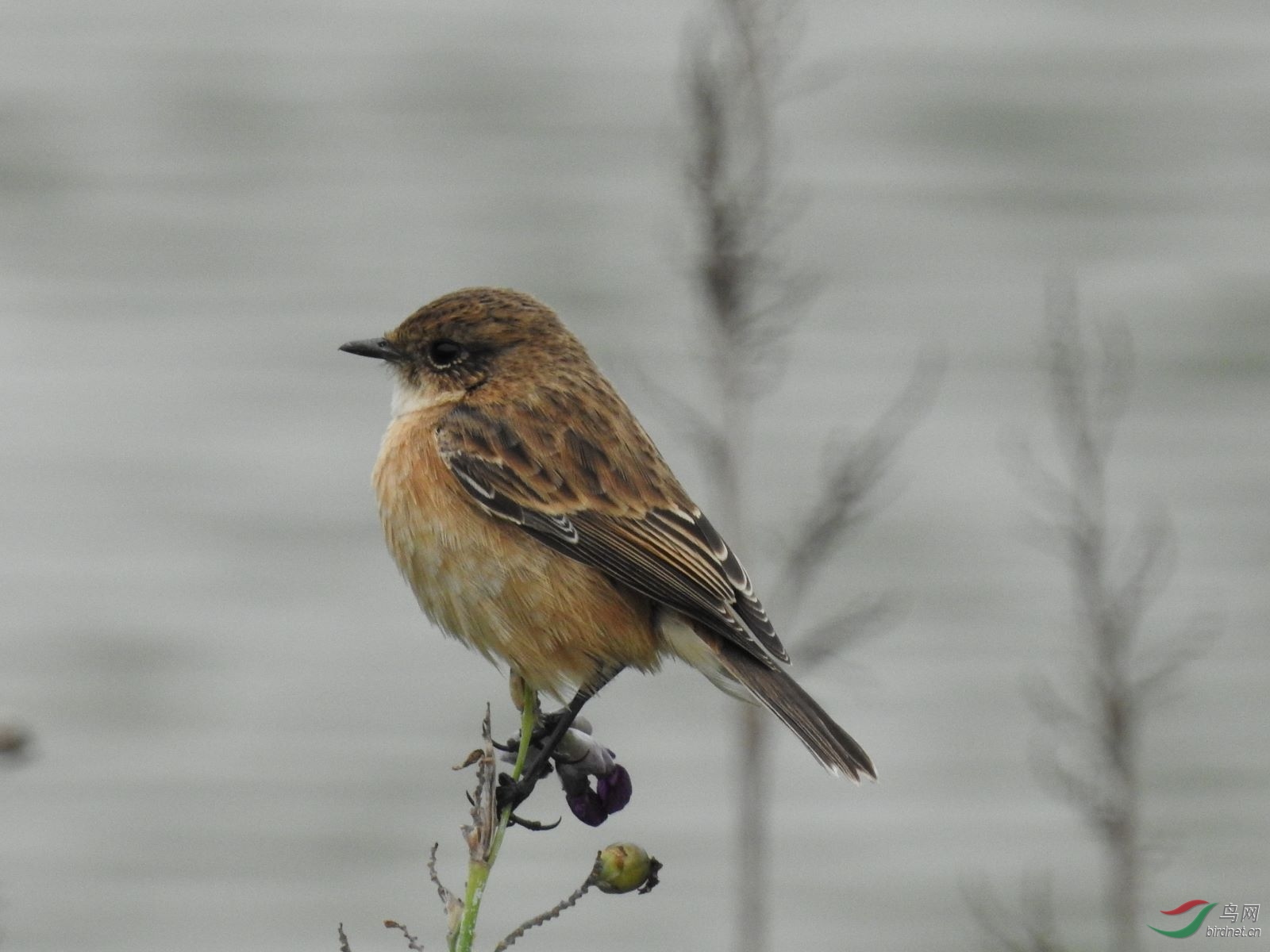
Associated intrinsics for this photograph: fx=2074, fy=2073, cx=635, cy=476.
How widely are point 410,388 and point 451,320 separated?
0.24 m

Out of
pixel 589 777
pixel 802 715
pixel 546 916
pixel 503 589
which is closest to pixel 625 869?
pixel 546 916

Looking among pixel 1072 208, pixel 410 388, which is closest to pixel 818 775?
pixel 1072 208

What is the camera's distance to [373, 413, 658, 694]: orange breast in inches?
209

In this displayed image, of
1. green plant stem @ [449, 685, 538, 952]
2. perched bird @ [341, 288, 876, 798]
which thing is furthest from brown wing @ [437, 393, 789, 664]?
green plant stem @ [449, 685, 538, 952]

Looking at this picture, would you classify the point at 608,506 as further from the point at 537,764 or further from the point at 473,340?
the point at 537,764

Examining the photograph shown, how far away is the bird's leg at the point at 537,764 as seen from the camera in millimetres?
4270

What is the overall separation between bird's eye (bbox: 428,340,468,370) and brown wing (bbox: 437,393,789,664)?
0.16 m

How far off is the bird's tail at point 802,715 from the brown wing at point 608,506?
6cm

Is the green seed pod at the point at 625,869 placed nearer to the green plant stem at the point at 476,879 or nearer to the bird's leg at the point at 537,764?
the green plant stem at the point at 476,879

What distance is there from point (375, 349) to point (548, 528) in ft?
2.75

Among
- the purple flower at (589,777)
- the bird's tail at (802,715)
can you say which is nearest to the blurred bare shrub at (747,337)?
the bird's tail at (802,715)

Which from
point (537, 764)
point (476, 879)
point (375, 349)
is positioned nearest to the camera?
point (476, 879)

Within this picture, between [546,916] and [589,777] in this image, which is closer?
[546,916]

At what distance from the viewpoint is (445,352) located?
239 inches
